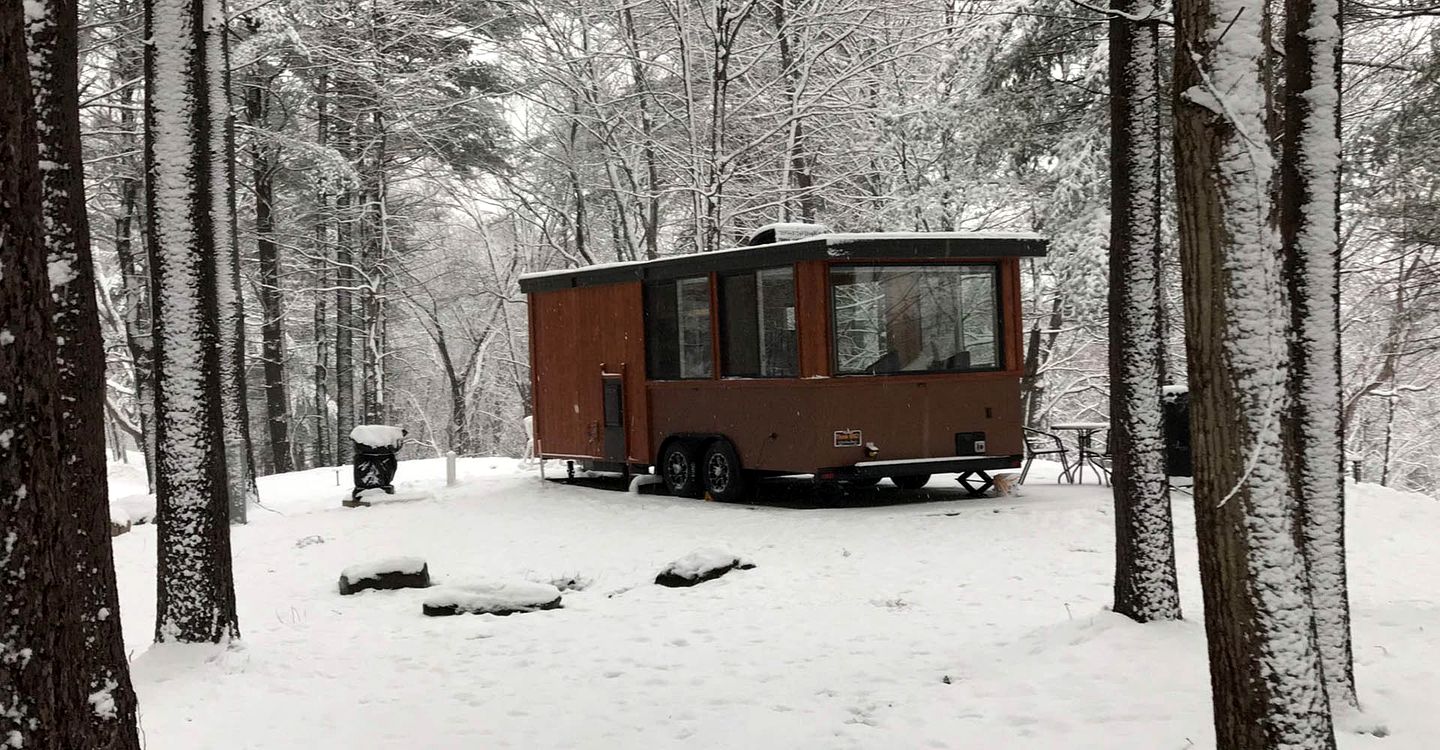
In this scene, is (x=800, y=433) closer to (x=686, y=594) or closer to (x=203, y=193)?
(x=686, y=594)

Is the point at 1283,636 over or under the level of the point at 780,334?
under

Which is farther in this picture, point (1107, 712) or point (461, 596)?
point (461, 596)

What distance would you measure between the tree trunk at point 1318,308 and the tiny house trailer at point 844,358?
714 centimetres

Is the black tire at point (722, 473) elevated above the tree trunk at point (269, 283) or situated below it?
below

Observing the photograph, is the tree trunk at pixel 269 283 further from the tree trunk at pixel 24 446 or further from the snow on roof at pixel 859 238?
the tree trunk at pixel 24 446

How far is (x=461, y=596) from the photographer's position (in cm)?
933

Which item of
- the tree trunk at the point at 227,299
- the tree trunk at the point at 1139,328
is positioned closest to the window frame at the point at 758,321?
the tree trunk at the point at 227,299

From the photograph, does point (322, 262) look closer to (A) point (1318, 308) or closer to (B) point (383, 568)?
(B) point (383, 568)

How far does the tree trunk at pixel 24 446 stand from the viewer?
3.70m

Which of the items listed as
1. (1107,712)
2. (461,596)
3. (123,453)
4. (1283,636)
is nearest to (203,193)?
(461,596)

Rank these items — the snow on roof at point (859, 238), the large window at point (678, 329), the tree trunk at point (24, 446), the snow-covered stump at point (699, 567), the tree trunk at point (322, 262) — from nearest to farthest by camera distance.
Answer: the tree trunk at point (24, 446), the snow-covered stump at point (699, 567), the snow on roof at point (859, 238), the large window at point (678, 329), the tree trunk at point (322, 262)

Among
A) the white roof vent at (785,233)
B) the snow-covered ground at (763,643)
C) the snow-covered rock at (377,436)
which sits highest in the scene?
the white roof vent at (785,233)

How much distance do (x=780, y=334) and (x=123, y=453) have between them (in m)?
29.3

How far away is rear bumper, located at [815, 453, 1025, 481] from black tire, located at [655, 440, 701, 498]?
1.96 m
